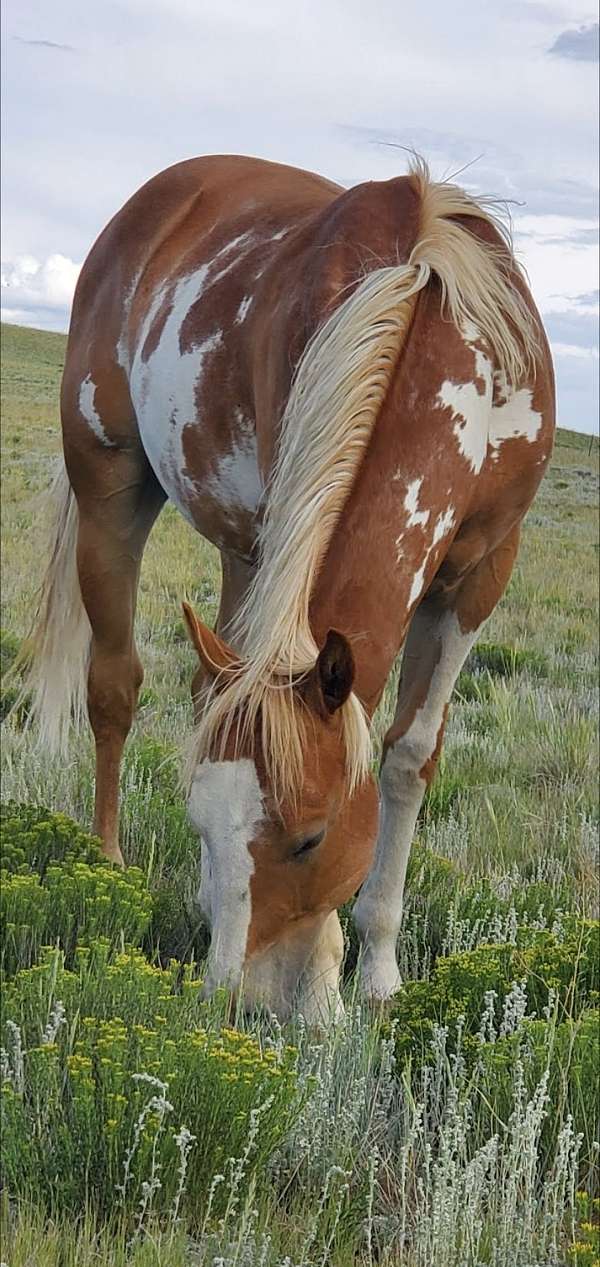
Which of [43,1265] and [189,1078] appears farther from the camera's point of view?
[189,1078]

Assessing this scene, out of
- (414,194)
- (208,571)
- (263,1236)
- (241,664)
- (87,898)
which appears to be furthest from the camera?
(208,571)

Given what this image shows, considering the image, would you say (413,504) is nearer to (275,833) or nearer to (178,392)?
(275,833)

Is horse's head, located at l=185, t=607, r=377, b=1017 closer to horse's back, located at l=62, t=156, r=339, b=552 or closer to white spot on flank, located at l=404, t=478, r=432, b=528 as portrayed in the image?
white spot on flank, located at l=404, t=478, r=432, b=528

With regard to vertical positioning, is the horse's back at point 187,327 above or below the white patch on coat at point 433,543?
above

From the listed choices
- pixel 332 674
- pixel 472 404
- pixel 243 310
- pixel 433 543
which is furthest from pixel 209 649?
pixel 243 310

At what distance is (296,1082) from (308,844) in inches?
17.5

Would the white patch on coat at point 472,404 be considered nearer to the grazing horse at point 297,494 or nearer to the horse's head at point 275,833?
the grazing horse at point 297,494

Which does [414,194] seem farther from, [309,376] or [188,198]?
[188,198]

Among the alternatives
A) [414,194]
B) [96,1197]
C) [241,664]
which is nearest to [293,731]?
[241,664]

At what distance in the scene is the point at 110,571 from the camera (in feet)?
14.8

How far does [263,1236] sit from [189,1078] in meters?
0.29

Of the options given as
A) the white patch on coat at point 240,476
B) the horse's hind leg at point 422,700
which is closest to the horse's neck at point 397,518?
the horse's hind leg at point 422,700

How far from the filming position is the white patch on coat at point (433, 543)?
2820 mm

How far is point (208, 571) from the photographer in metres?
10.5
